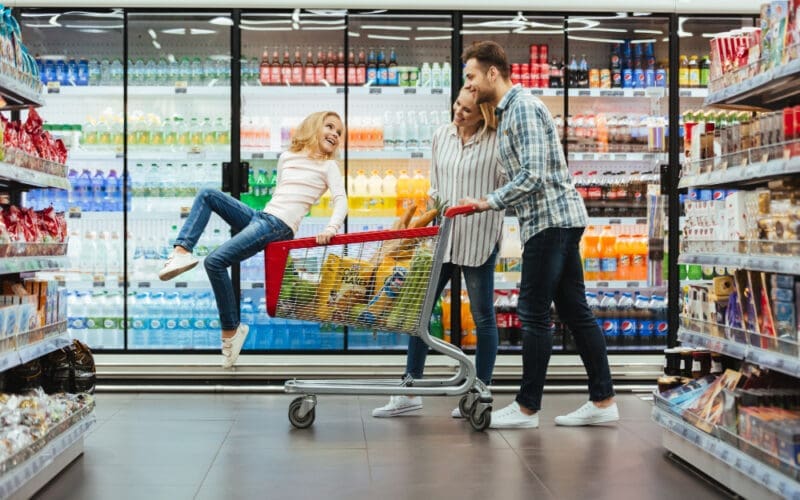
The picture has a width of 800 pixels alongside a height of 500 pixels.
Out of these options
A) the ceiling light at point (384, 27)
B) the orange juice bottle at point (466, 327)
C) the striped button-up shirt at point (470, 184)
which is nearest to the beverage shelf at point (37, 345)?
the striped button-up shirt at point (470, 184)

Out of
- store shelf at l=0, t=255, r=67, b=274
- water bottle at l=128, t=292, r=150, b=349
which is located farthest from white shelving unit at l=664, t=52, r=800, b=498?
water bottle at l=128, t=292, r=150, b=349

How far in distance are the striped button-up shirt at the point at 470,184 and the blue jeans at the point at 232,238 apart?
930mm

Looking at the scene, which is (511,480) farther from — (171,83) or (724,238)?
(171,83)

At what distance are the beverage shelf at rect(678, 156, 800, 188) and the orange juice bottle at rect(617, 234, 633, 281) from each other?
81.8 inches

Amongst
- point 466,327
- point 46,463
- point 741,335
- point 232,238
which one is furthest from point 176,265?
point 741,335

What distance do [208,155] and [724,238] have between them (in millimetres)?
3289

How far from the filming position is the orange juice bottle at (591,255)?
18.5 ft

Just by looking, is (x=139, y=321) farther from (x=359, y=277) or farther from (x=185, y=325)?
(x=359, y=277)

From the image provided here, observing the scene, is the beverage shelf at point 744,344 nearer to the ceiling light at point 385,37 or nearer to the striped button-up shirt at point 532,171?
the striped button-up shirt at point 532,171

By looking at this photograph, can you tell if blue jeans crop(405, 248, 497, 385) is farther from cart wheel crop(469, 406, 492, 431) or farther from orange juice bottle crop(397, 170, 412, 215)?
orange juice bottle crop(397, 170, 412, 215)

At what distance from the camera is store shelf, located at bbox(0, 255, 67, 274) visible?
2921 mm

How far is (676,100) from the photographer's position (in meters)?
5.37

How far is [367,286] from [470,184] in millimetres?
758

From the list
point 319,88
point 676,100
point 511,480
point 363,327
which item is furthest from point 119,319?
point 676,100
